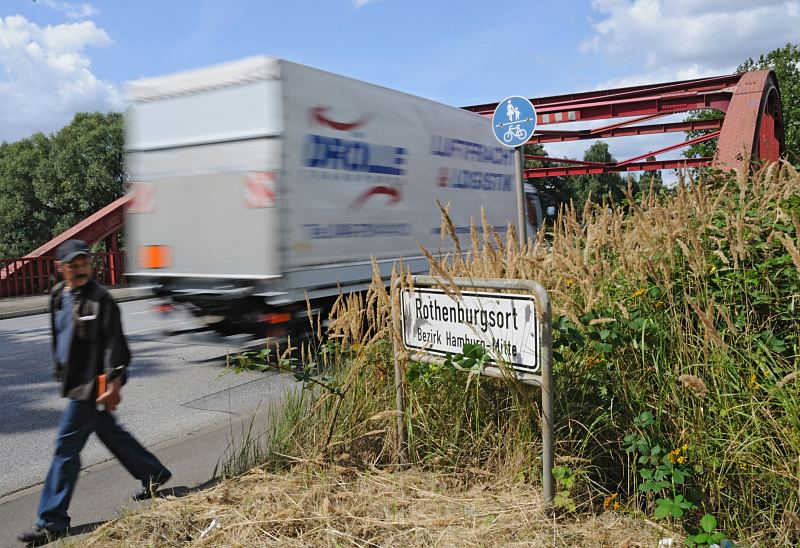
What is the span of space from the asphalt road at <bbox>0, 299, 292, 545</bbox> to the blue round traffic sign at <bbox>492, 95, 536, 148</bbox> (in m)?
4.03

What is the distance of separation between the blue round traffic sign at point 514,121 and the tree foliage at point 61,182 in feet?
117

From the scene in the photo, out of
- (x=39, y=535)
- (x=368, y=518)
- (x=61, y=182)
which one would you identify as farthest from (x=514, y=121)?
(x=61, y=182)

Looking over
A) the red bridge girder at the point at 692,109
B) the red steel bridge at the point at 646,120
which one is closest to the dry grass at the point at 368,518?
the red steel bridge at the point at 646,120

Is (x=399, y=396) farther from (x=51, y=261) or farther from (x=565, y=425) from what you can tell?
(x=51, y=261)

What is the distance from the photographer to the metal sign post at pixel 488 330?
10.2ft

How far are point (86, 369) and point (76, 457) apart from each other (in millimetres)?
522

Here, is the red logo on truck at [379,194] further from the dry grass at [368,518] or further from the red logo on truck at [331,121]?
the dry grass at [368,518]

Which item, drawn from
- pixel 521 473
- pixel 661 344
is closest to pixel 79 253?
pixel 521 473

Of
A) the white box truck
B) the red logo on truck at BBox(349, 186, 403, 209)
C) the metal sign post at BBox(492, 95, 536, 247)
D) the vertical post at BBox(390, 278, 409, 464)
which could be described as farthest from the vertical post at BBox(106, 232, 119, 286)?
the vertical post at BBox(390, 278, 409, 464)

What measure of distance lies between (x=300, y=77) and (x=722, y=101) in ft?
35.6

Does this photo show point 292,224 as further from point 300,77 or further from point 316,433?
point 316,433

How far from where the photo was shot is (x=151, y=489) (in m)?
3.84

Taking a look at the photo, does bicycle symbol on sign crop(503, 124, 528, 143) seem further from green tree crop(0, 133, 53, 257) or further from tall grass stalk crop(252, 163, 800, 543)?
green tree crop(0, 133, 53, 257)

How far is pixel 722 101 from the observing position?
48.0 ft
